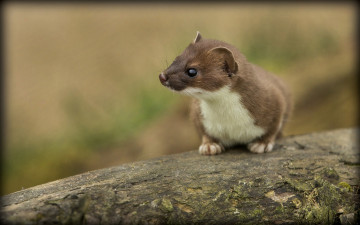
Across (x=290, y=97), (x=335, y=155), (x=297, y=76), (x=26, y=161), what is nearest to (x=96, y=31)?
(x=26, y=161)

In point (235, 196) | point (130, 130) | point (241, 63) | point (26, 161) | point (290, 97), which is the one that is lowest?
point (26, 161)

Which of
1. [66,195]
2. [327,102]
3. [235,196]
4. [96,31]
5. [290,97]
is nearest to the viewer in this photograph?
[66,195]

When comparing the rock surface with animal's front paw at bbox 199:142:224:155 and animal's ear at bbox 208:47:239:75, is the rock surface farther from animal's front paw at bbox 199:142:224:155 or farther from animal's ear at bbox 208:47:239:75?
animal's ear at bbox 208:47:239:75

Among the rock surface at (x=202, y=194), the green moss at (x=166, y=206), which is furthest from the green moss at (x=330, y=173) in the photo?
the green moss at (x=166, y=206)

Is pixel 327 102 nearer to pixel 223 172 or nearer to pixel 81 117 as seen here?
pixel 223 172

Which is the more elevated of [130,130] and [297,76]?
[297,76]

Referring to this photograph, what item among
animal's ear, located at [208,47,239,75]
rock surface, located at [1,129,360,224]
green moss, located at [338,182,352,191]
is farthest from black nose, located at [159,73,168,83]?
green moss, located at [338,182,352,191]

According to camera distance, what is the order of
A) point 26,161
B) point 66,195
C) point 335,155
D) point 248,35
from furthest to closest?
point 248,35, point 26,161, point 335,155, point 66,195

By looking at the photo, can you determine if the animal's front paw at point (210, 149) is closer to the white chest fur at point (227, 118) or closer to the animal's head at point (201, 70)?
the white chest fur at point (227, 118)
